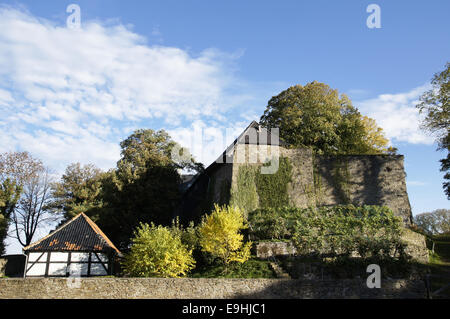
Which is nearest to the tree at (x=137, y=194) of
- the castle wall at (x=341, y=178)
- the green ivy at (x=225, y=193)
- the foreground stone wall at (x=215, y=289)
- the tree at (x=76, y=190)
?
the tree at (x=76, y=190)

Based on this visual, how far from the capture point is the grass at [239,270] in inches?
570

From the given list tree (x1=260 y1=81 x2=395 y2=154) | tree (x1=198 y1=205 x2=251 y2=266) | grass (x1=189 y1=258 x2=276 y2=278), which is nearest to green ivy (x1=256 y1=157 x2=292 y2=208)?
tree (x1=260 y1=81 x2=395 y2=154)

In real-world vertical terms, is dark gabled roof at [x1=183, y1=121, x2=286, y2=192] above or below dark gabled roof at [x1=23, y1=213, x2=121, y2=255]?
above

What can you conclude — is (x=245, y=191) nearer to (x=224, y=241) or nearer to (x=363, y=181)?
(x=224, y=241)

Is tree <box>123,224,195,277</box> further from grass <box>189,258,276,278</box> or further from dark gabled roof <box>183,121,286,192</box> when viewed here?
dark gabled roof <box>183,121,286,192</box>

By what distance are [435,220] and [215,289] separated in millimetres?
41492

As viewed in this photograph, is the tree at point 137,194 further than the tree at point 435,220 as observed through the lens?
No

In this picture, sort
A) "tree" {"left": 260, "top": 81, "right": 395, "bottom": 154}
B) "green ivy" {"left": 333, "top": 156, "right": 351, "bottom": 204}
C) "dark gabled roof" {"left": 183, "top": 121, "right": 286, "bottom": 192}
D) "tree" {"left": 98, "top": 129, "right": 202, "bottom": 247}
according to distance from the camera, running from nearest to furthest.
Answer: "dark gabled roof" {"left": 183, "top": 121, "right": 286, "bottom": 192}, "green ivy" {"left": 333, "top": 156, "right": 351, "bottom": 204}, "tree" {"left": 98, "top": 129, "right": 202, "bottom": 247}, "tree" {"left": 260, "top": 81, "right": 395, "bottom": 154}

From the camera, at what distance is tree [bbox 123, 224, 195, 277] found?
14680 millimetres

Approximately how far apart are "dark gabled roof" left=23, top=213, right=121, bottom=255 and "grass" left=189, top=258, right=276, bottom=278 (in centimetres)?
548

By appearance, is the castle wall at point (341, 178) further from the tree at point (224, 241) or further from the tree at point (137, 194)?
the tree at point (137, 194)

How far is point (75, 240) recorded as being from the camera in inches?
717

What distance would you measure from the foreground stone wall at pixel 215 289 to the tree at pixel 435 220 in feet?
114

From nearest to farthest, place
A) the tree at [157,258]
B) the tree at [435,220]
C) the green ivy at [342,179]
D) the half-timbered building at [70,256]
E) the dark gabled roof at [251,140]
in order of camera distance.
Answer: the tree at [157,258], the half-timbered building at [70,256], the dark gabled roof at [251,140], the green ivy at [342,179], the tree at [435,220]
